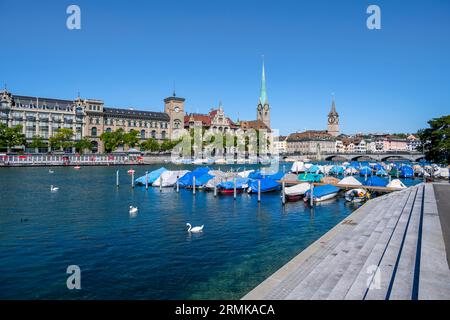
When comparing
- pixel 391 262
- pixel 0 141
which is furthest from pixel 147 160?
pixel 391 262

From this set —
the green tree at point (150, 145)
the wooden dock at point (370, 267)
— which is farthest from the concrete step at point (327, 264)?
the green tree at point (150, 145)

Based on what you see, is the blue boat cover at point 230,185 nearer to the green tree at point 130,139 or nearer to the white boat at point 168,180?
the white boat at point 168,180

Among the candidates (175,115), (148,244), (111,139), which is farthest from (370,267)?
(175,115)

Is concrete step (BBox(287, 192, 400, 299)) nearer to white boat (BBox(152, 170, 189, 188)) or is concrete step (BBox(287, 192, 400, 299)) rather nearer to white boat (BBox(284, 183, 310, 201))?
white boat (BBox(284, 183, 310, 201))

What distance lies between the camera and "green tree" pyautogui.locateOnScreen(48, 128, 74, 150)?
120500mm

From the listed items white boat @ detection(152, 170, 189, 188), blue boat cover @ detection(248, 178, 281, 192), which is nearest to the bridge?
blue boat cover @ detection(248, 178, 281, 192)

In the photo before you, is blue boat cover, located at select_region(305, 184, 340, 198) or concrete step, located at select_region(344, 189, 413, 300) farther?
blue boat cover, located at select_region(305, 184, 340, 198)

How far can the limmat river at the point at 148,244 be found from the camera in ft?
53.9

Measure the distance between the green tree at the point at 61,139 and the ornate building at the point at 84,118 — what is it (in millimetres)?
6804

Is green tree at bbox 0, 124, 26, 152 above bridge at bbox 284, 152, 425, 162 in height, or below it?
above

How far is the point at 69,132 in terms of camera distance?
12256 cm

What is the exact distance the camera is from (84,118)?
13562 centimetres

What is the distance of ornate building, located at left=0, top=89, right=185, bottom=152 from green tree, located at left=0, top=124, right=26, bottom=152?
385 inches
